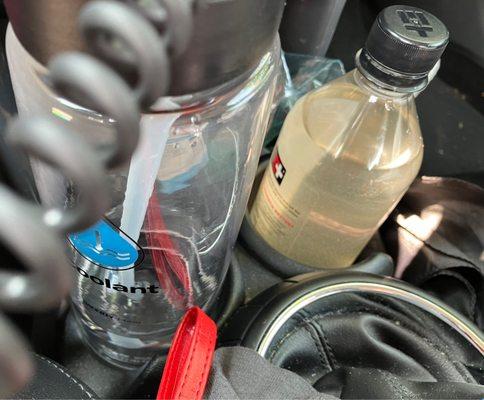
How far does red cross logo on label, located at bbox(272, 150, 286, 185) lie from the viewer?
39 centimetres

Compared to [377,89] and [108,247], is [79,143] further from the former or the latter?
[377,89]

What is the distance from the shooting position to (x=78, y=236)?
258 mm

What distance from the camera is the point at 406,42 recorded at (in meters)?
0.29

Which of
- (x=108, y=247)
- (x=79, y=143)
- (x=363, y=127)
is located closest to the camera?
(x=79, y=143)

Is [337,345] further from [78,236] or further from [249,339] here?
[78,236]

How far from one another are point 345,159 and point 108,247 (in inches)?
7.0

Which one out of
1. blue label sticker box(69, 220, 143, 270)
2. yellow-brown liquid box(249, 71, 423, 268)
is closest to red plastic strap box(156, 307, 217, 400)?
blue label sticker box(69, 220, 143, 270)

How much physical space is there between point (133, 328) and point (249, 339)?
0.07m

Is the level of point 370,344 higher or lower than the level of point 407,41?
lower

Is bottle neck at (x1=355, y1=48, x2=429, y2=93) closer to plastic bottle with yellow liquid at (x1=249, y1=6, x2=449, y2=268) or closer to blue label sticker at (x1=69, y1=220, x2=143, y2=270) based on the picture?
plastic bottle with yellow liquid at (x1=249, y1=6, x2=449, y2=268)

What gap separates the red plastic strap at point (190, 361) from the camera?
257 millimetres

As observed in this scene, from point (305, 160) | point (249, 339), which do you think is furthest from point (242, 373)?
point (305, 160)

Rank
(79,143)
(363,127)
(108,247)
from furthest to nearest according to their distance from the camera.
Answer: (363,127) < (108,247) < (79,143)

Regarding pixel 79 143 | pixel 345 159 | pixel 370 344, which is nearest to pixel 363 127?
pixel 345 159
